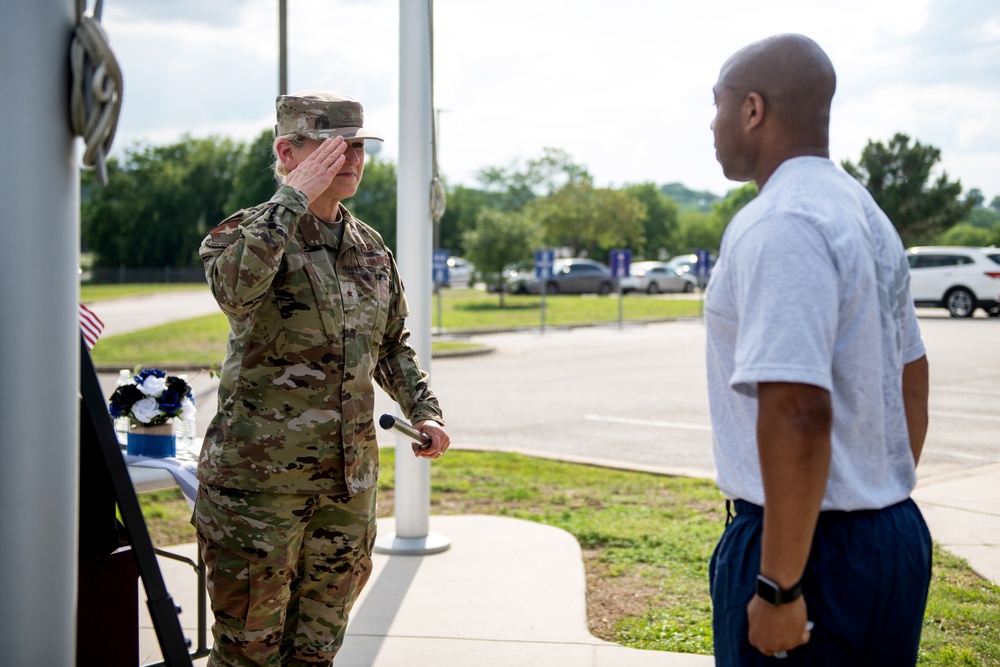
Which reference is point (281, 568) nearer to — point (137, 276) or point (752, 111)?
point (752, 111)

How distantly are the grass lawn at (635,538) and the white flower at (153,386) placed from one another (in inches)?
82.9

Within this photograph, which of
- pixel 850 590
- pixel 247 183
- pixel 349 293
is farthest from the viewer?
pixel 247 183

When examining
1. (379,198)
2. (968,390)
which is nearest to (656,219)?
(379,198)

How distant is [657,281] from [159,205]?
43.9 meters

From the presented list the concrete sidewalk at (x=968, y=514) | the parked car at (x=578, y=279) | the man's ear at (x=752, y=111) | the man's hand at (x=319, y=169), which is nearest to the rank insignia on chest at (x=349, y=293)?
the man's hand at (x=319, y=169)

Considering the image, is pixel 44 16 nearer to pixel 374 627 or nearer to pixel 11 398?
pixel 11 398

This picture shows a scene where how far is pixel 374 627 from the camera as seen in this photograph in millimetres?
4387

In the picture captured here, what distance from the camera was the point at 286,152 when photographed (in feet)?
9.37

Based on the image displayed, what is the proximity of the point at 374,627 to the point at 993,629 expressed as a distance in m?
2.61

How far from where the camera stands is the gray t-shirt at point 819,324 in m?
1.73

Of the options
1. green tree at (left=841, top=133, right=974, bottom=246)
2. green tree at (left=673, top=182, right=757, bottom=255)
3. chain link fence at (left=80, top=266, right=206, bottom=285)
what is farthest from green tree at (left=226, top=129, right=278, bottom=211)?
green tree at (left=673, top=182, right=757, bottom=255)

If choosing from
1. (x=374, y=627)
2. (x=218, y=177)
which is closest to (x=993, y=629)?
(x=374, y=627)

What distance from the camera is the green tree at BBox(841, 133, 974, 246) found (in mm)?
45875

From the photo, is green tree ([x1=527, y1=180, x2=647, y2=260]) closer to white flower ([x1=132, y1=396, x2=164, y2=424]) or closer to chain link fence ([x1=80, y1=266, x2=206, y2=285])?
chain link fence ([x1=80, y1=266, x2=206, y2=285])
